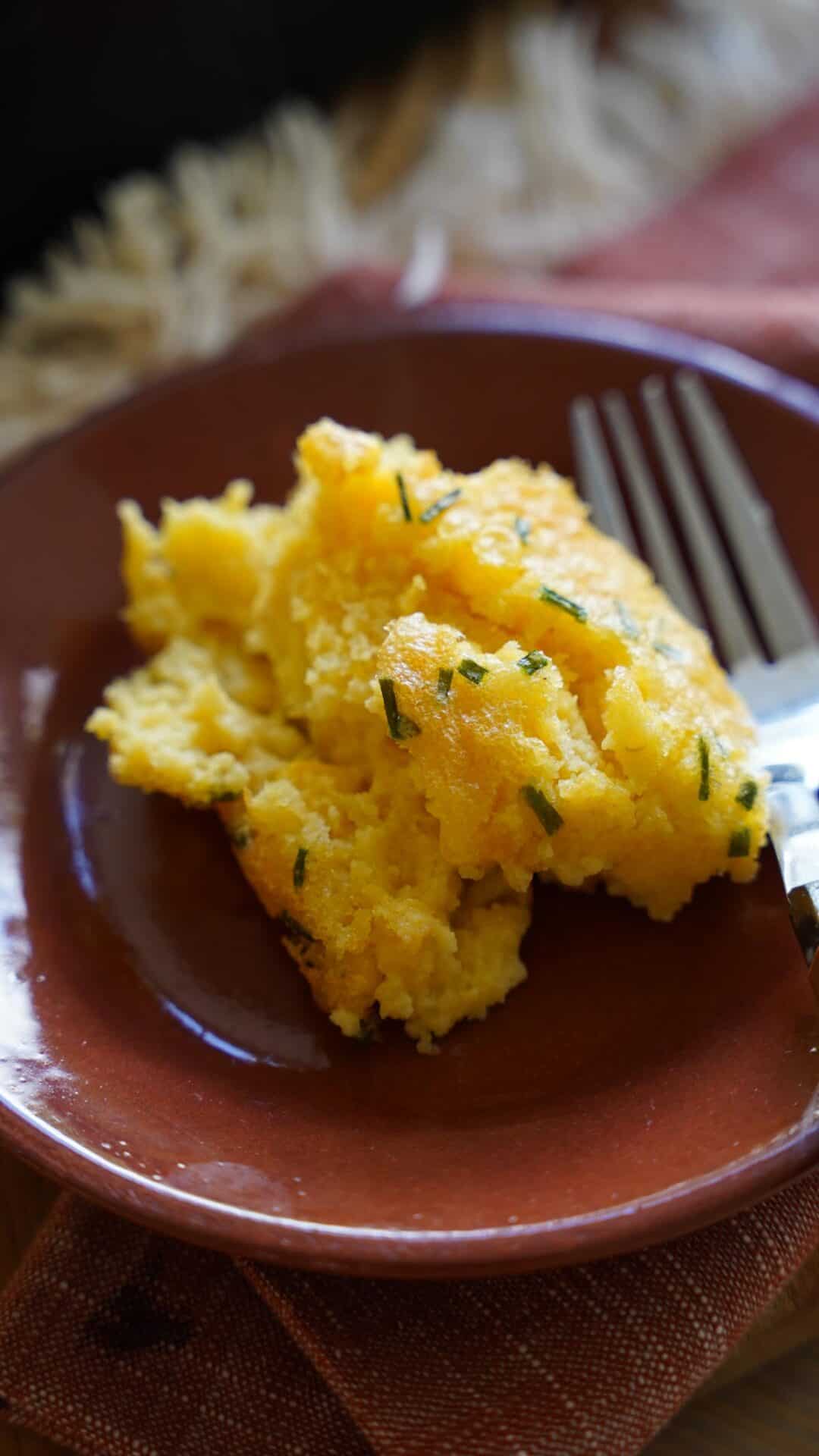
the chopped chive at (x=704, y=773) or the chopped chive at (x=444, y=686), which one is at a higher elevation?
the chopped chive at (x=444, y=686)

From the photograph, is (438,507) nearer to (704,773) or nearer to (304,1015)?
(704,773)

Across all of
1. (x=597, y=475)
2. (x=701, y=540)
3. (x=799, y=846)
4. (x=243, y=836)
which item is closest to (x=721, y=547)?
(x=701, y=540)

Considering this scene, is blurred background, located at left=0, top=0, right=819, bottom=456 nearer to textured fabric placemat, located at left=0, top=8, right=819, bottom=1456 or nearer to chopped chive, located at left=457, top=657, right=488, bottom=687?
chopped chive, located at left=457, top=657, right=488, bottom=687

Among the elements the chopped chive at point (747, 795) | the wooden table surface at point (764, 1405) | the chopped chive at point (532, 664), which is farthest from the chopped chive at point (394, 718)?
the wooden table surface at point (764, 1405)

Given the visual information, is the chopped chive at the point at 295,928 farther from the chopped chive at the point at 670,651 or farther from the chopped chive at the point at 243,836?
the chopped chive at the point at 670,651

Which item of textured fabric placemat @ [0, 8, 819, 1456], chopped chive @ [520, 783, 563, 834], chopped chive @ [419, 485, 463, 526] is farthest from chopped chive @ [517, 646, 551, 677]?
textured fabric placemat @ [0, 8, 819, 1456]

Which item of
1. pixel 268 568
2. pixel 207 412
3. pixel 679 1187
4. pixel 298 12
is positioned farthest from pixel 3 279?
pixel 679 1187

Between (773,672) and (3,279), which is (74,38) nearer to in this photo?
(3,279)
